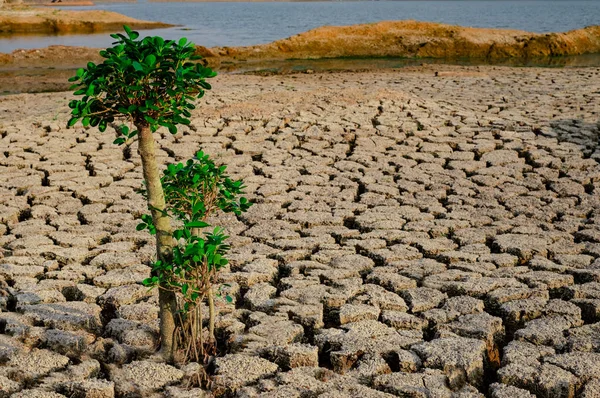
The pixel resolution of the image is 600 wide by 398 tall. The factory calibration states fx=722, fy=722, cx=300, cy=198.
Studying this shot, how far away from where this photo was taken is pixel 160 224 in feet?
8.08

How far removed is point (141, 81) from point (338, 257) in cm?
171

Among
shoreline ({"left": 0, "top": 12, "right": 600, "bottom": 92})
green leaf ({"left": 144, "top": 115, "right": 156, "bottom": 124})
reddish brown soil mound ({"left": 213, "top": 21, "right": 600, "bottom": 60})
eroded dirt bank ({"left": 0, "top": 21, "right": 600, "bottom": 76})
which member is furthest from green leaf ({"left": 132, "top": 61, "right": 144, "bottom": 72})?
reddish brown soil mound ({"left": 213, "top": 21, "right": 600, "bottom": 60})

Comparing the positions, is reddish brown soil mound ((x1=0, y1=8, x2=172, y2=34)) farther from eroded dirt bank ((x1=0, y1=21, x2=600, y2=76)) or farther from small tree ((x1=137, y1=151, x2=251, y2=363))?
small tree ((x1=137, y1=151, x2=251, y2=363))

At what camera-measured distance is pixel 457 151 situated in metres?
5.73

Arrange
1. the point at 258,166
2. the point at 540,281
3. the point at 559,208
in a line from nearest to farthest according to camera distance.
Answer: the point at 540,281 → the point at 559,208 → the point at 258,166

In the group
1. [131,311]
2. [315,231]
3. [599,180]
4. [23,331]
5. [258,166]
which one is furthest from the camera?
[258,166]

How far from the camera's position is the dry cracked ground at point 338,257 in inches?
100

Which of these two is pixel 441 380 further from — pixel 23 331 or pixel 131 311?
pixel 23 331

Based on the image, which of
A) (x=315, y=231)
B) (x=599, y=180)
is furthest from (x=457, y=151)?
(x=315, y=231)

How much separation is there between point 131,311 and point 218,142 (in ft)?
10.3

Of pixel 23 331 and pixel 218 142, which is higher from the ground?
pixel 218 142

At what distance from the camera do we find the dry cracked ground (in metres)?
2.55

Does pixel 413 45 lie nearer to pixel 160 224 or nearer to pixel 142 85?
pixel 160 224

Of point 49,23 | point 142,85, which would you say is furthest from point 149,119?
point 49,23
